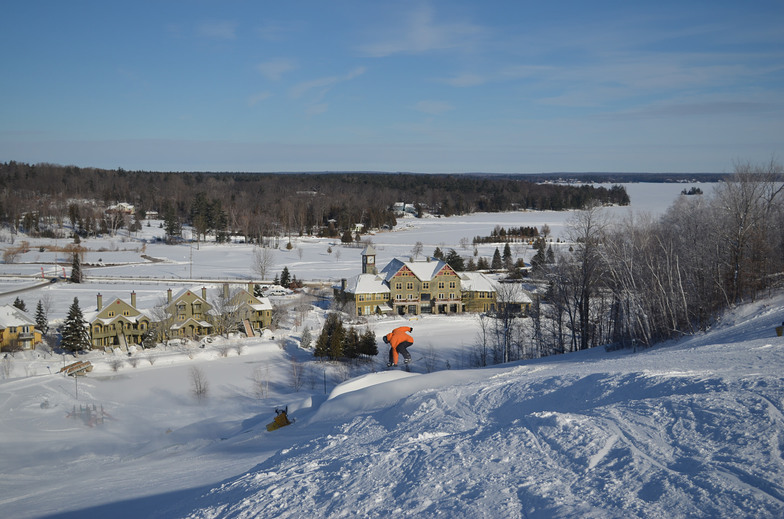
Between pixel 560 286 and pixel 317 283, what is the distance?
2432cm

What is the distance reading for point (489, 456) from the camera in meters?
6.52

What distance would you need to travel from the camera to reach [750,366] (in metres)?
8.85

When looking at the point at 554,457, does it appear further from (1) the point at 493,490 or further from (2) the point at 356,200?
(2) the point at 356,200

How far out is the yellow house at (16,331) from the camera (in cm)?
2677

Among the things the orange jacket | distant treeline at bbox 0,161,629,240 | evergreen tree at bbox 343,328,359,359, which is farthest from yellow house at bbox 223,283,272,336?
distant treeline at bbox 0,161,629,240

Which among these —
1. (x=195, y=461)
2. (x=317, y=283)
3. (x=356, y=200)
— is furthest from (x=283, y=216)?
(x=195, y=461)

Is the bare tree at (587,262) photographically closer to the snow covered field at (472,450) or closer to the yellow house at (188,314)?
the snow covered field at (472,450)

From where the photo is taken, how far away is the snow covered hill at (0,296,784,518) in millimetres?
5391

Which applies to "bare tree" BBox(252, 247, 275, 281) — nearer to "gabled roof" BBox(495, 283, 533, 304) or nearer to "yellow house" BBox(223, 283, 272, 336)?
"yellow house" BBox(223, 283, 272, 336)

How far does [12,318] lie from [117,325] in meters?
4.57

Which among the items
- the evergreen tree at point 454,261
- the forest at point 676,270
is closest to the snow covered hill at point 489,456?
the forest at point 676,270

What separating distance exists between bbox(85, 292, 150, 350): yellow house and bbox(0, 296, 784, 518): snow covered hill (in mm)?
15553

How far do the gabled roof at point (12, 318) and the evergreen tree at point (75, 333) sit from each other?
83.5 inches

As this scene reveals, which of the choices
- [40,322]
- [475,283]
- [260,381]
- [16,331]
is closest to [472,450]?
[260,381]
